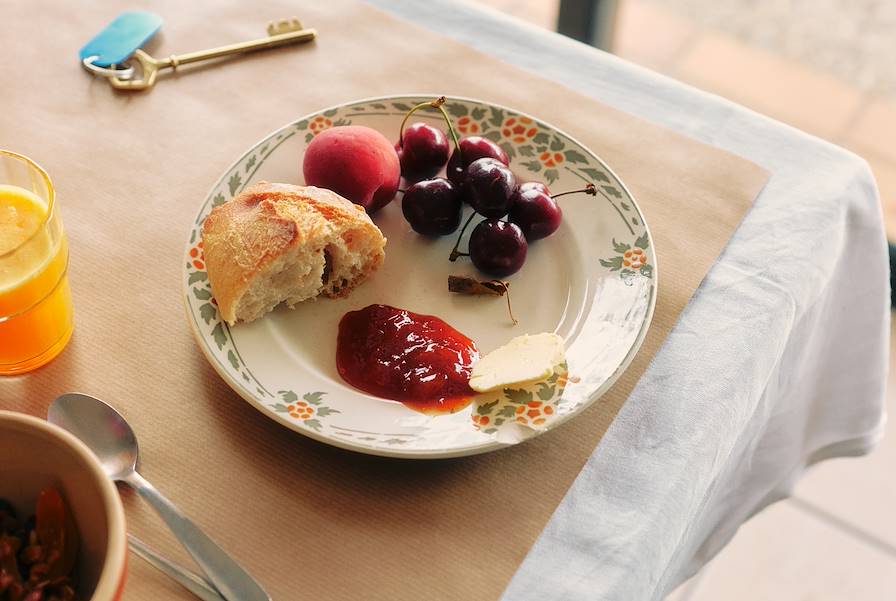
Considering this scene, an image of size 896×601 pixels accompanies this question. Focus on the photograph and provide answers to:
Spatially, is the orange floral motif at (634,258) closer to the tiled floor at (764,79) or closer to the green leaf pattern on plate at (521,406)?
the green leaf pattern on plate at (521,406)

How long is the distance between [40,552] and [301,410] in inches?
10.9

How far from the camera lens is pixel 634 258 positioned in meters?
1.02

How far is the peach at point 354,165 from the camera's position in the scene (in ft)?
3.48

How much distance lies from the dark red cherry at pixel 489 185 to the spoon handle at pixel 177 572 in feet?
1.68

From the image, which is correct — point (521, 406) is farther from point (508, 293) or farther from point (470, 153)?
point (470, 153)

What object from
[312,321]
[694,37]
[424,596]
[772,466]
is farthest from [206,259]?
[694,37]

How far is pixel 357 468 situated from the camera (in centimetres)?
87

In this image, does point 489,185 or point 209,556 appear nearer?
point 209,556

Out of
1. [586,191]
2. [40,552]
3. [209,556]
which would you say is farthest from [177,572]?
[586,191]

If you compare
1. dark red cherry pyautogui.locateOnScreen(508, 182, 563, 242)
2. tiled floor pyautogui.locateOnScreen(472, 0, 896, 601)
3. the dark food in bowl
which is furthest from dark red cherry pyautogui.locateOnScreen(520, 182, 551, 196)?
tiled floor pyautogui.locateOnScreen(472, 0, 896, 601)

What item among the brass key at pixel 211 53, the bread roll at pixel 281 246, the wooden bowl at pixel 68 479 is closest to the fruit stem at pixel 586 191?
the bread roll at pixel 281 246

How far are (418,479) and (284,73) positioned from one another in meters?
0.74

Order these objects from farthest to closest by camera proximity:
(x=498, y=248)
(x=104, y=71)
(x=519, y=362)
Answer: (x=104, y=71), (x=498, y=248), (x=519, y=362)

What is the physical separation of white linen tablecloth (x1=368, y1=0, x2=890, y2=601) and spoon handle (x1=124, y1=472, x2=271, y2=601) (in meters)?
0.24
